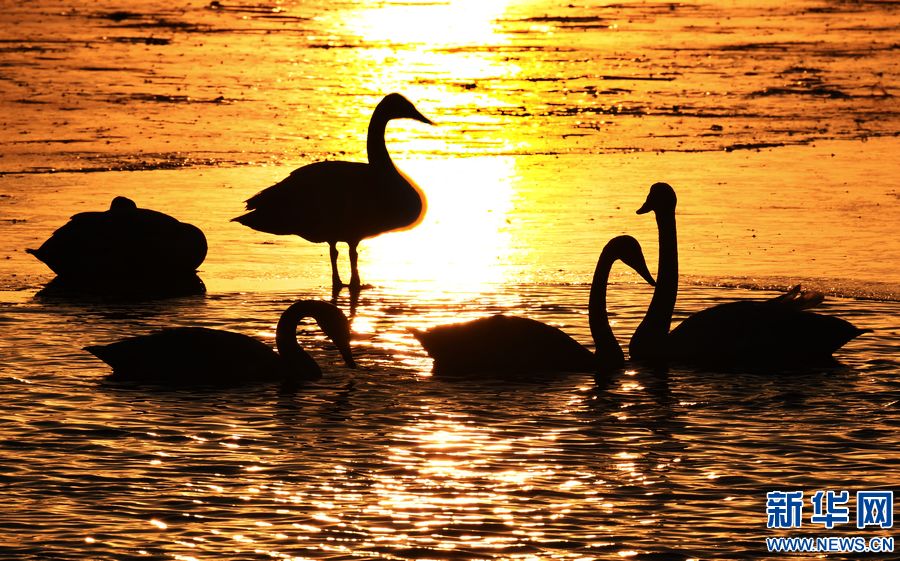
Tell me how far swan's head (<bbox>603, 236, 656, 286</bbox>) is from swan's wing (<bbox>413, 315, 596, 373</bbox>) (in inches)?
33.9

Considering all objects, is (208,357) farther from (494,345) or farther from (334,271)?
(334,271)

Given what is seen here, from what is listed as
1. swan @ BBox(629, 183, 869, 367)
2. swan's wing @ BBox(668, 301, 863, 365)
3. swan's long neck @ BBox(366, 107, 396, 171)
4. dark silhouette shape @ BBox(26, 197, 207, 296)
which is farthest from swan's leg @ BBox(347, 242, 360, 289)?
swan's wing @ BBox(668, 301, 863, 365)

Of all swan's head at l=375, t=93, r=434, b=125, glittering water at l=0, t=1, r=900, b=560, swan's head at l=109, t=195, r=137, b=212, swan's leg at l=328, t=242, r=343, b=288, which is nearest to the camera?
glittering water at l=0, t=1, r=900, b=560

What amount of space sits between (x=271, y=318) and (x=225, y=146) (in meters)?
8.01

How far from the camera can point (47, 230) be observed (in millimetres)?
14656

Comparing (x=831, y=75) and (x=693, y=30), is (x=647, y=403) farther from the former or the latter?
(x=693, y=30)

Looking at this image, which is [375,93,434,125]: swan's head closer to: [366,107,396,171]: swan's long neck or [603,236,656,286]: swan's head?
[366,107,396,171]: swan's long neck

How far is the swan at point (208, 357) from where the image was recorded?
986cm

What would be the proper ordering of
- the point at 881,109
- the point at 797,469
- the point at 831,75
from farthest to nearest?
1. the point at 831,75
2. the point at 881,109
3. the point at 797,469

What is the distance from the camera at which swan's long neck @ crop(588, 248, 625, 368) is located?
411 inches

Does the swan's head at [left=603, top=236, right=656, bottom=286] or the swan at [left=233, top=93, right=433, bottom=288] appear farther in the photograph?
the swan at [left=233, top=93, right=433, bottom=288]

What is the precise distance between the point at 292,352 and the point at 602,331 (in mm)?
1929

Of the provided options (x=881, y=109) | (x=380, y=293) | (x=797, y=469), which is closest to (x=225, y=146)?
(x=380, y=293)

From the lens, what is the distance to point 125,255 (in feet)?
43.4
